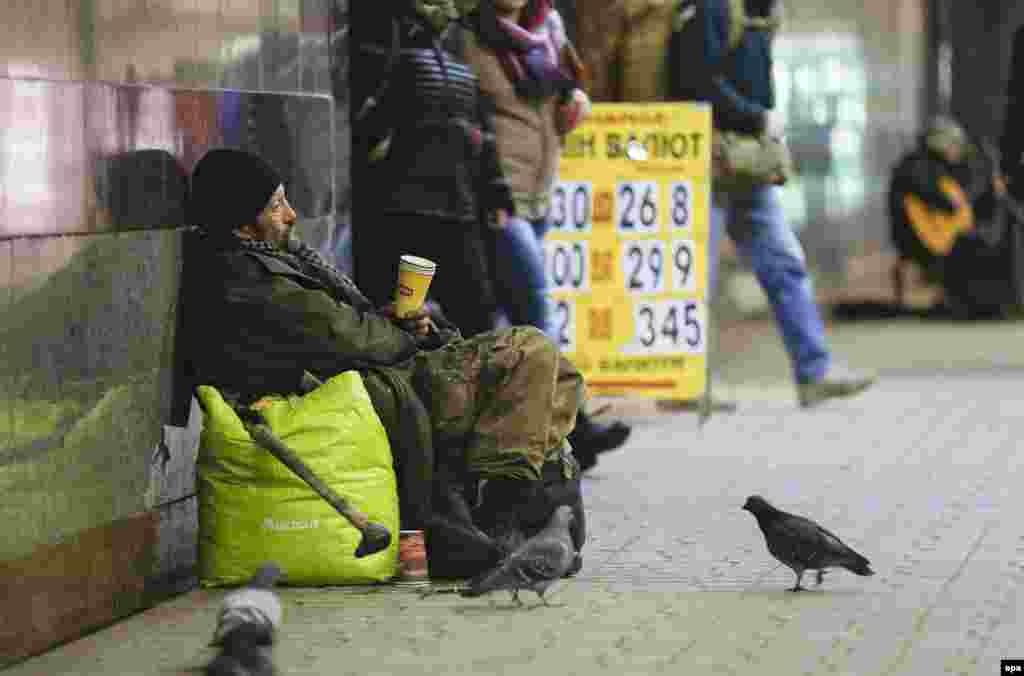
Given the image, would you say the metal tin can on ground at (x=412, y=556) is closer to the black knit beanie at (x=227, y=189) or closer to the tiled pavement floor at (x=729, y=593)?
the tiled pavement floor at (x=729, y=593)

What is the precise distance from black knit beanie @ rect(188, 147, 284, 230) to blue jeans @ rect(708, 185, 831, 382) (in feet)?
16.2

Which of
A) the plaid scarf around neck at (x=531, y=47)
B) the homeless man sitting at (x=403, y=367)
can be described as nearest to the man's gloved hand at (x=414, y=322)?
the homeless man sitting at (x=403, y=367)

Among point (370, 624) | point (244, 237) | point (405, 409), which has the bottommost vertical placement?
point (370, 624)

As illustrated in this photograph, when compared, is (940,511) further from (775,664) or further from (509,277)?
(775,664)

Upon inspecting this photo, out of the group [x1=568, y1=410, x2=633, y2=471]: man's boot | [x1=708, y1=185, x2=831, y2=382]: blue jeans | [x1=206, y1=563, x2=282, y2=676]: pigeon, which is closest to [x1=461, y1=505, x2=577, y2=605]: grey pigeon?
[x1=206, y1=563, x2=282, y2=676]: pigeon

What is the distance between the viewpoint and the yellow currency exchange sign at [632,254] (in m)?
11.0

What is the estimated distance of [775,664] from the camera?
6176mm

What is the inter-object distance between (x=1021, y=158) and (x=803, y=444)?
1761 millimetres

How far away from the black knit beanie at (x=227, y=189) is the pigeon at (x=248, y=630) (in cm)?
147

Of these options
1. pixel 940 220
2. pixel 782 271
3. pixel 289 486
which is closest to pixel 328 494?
pixel 289 486

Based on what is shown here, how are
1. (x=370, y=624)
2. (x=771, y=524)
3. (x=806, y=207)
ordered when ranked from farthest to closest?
(x=806, y=207), (x=771, y=524), (x=370, y=624)

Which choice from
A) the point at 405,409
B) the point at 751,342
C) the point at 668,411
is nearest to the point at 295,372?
the point at 405,409

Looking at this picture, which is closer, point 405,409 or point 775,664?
point 775,664

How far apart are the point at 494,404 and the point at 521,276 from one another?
255 cm
